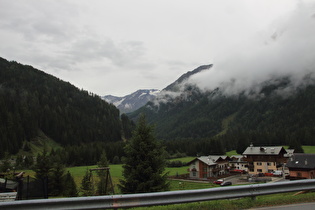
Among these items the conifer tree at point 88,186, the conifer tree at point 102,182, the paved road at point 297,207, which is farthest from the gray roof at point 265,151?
the paved road at point 297,207

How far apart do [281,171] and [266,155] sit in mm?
8067

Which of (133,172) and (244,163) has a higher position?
(133,172)

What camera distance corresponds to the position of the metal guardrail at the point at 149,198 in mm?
7919

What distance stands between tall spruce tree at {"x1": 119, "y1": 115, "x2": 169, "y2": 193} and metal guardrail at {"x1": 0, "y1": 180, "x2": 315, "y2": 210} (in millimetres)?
11129

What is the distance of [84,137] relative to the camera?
192 m

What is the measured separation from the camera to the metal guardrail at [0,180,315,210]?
7.92m

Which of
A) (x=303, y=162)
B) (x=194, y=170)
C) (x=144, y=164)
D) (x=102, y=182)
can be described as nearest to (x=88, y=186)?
(x=102, y=182)

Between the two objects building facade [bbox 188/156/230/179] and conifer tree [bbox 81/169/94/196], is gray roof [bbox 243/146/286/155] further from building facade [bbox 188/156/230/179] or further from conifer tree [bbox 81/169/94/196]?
conifer tree [bbox 81/169/94/196]

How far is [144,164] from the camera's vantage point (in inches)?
815

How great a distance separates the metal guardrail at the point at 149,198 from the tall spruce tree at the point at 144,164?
11.1m

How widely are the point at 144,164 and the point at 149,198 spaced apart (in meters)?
12.2

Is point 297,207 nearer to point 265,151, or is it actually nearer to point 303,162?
point 303,162

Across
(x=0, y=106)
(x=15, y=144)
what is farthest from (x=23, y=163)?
(x=0, y=106)

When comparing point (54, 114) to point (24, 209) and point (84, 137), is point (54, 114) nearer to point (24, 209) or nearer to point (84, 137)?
point (84, 137)
